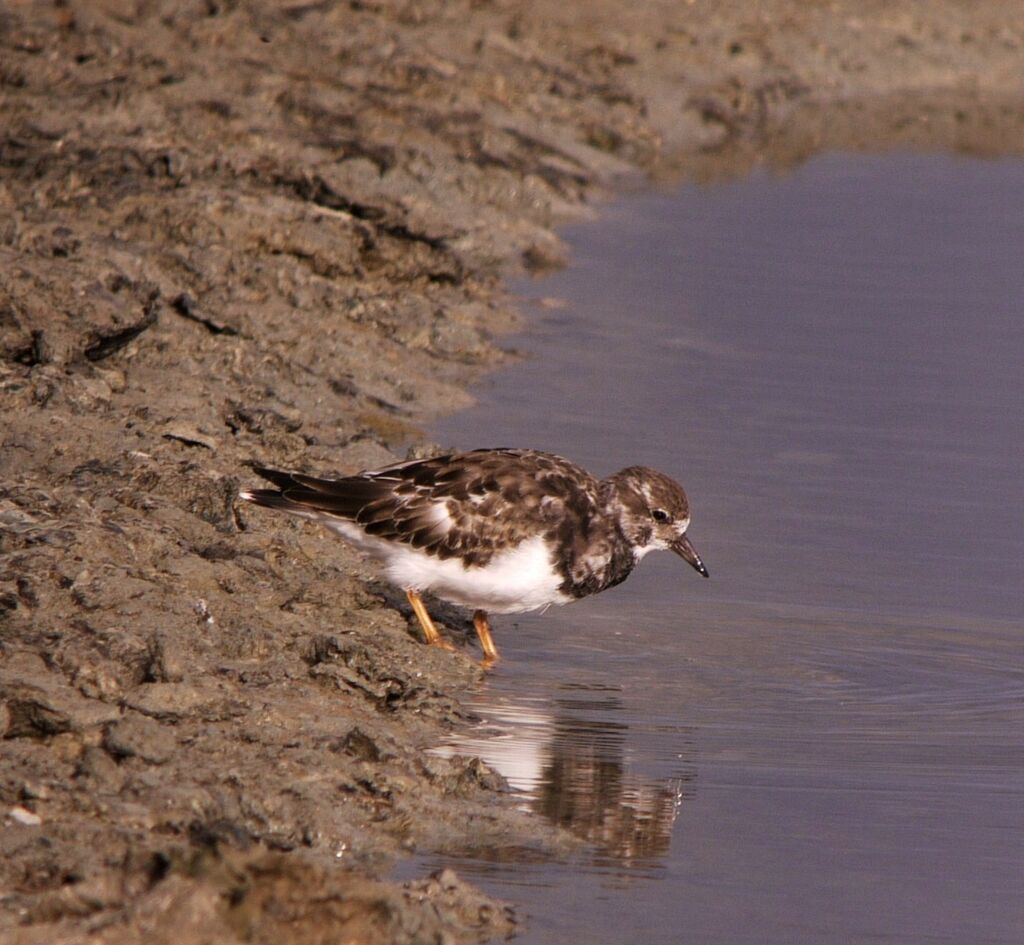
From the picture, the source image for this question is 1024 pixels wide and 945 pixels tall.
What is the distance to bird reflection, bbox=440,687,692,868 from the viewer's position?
561cm

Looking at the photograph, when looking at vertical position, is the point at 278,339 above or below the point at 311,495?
below

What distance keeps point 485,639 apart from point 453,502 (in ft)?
1.75

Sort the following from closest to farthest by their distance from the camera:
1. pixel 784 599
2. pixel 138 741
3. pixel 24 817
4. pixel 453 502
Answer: pixel 24 817 → pixel 138 741 → pixel 453 502 → pixel 784 599

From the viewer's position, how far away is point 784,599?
796 cm

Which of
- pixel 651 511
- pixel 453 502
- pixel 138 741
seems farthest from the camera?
pixel 651 511

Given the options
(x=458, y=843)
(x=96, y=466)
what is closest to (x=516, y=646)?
(x=96, y=466)

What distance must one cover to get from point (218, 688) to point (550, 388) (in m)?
4.76

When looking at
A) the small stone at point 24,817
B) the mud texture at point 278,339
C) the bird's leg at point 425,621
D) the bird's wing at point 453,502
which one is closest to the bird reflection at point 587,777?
the mud texture at point 278,339

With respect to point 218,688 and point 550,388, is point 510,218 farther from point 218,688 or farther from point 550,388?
point 218,688

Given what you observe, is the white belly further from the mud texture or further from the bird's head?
the bird's head

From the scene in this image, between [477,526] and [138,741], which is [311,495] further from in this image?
[138,741]

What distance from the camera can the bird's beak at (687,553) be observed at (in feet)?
25.8

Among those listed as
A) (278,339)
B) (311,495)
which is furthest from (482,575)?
(278,339)

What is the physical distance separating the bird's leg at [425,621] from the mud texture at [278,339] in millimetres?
76
